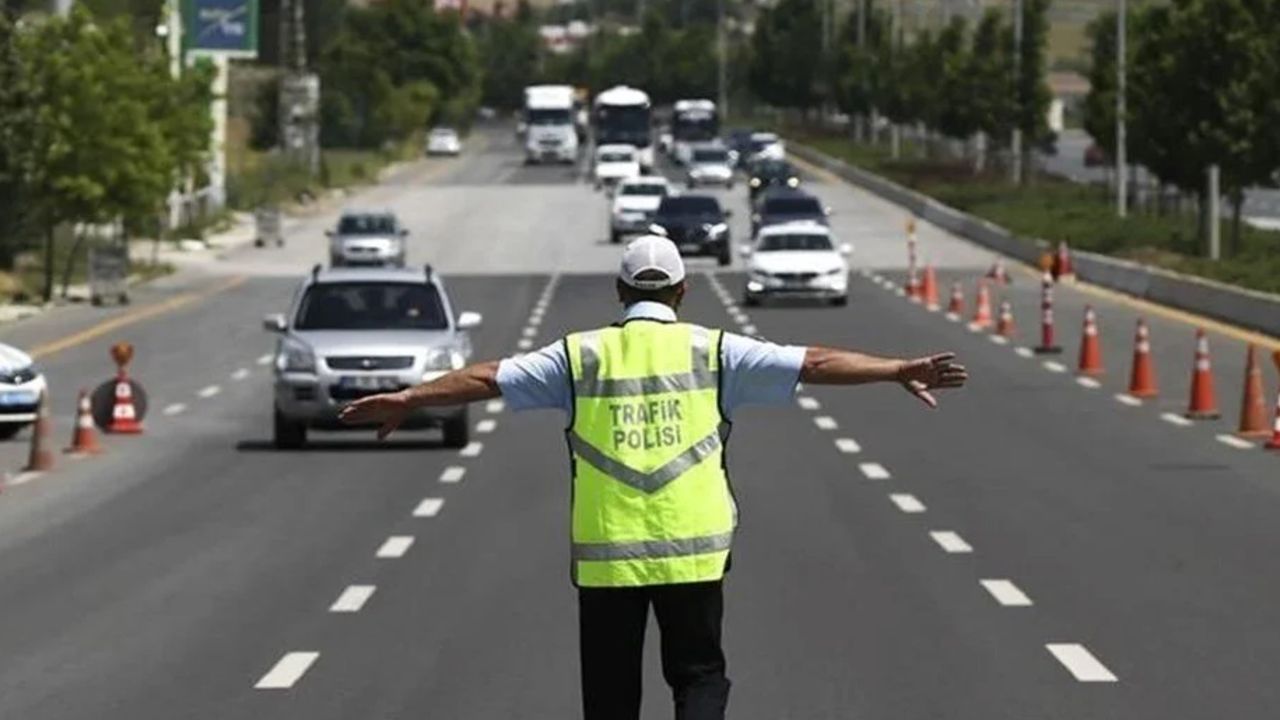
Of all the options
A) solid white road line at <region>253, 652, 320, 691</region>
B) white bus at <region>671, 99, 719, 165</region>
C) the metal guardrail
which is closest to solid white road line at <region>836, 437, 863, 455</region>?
solid white road line at <region>253, 652, 320, 691</region>

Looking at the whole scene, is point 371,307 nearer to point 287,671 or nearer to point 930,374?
point 287,671

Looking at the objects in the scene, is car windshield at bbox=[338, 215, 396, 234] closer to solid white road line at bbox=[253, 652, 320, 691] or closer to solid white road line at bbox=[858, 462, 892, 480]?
solid white road line at bbox=[858, 462, 892, 480]

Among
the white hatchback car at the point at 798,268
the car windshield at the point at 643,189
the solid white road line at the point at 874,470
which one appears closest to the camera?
the solid white road line at the point at 874,470

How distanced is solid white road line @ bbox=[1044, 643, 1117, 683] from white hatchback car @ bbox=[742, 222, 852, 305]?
40.7 m

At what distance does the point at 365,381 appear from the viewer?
94.9 feet

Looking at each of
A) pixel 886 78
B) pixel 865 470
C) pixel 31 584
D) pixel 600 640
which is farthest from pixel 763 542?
pixel 886 78

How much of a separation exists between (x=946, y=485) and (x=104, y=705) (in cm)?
1240

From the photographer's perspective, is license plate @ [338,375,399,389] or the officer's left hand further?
license plate @ [338,375,399,389]

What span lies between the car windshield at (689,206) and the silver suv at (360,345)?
43.3m

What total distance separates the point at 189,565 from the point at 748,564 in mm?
3178

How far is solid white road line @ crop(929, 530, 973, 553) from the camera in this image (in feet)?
67.2

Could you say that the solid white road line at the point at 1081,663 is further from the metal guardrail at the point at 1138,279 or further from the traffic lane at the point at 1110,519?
A: the metal guardrail at the point at 1138,279

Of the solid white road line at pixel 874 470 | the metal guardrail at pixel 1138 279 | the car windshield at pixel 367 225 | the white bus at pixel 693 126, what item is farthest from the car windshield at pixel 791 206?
the white bus at pixel 693 126

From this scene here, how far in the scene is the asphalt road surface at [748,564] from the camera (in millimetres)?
14273
